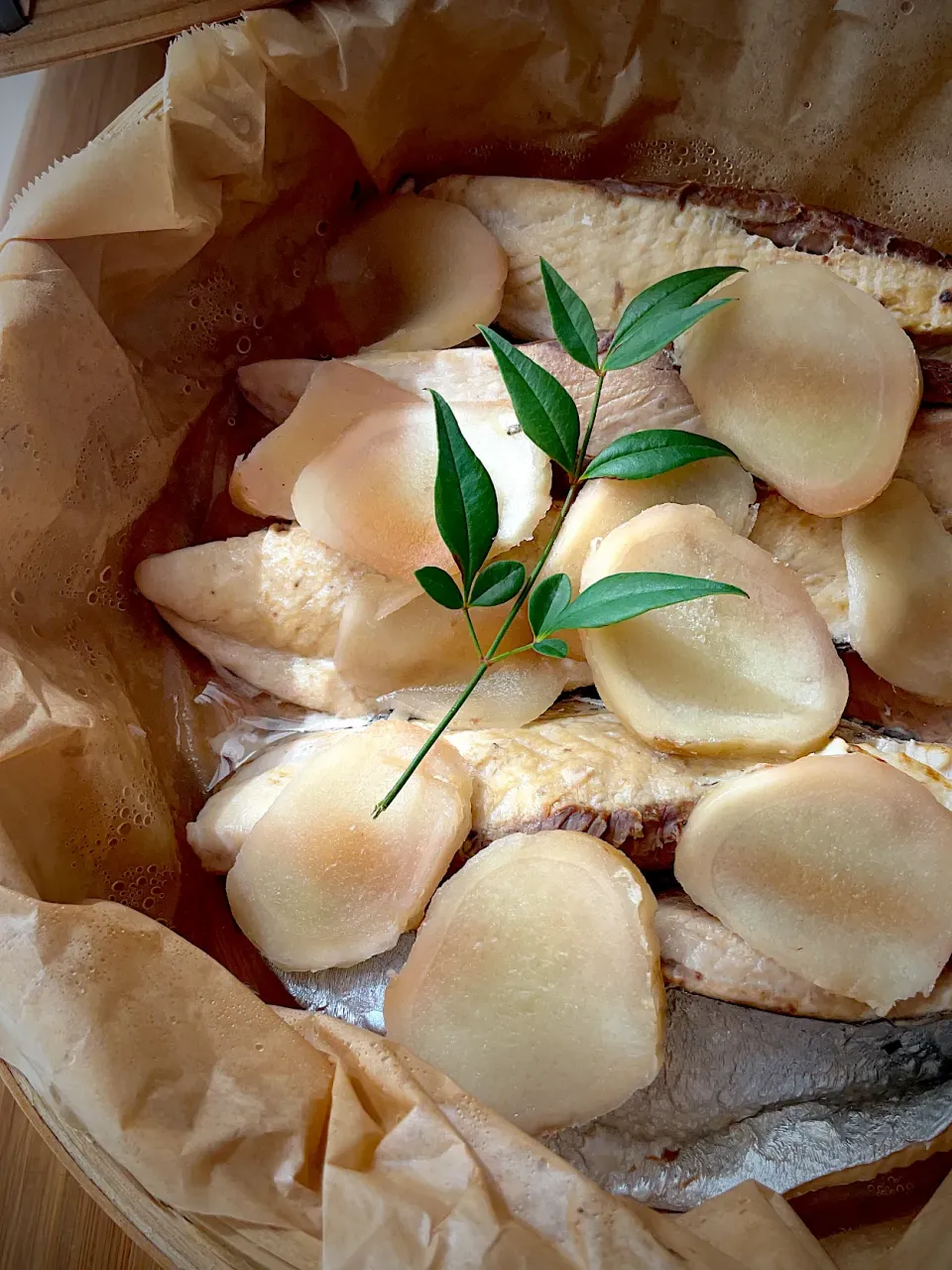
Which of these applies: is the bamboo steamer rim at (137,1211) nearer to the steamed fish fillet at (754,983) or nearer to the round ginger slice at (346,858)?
the round ginger slice at (346,858)

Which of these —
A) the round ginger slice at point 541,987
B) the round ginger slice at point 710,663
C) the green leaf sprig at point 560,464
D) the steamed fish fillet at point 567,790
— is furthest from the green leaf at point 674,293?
the round ginger slice at point 541,987

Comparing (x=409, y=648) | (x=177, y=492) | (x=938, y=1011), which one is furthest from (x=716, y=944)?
(x=177, y=492)

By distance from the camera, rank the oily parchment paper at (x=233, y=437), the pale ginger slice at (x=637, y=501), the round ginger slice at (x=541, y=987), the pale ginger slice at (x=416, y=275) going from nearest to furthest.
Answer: the oily parchment paper at (x=233, y=437), the round ginger slice at (x=541, y=987), the pale ginger slice at (x=637, y=501), the pale ginger slice at (x=416, y=275)

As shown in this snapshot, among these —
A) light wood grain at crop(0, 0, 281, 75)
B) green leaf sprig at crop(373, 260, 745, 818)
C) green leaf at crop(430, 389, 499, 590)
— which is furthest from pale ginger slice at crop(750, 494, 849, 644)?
light wood grain at crop(0, 0, 281, 75)

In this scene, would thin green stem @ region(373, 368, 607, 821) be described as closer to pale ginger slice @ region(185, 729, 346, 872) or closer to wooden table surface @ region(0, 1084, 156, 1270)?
pale ginger slice @ region(185, 729, 346, 872)

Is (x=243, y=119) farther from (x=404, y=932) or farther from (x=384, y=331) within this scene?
(x=404, y=932)

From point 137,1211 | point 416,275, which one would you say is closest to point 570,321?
point 416,275
